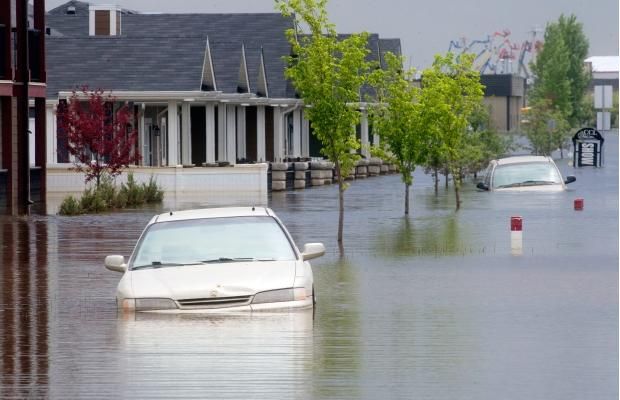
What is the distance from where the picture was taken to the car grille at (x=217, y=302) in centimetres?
1672

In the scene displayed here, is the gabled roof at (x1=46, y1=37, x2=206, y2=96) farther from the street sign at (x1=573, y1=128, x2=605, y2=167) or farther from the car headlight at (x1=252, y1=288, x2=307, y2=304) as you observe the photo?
the car headlight at (x1=252, y1=288, x2=307, y2=304)

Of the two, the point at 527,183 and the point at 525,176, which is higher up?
the point at 525,176

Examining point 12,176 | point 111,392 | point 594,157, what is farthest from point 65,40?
point 111,392

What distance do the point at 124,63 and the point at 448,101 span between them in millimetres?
16768

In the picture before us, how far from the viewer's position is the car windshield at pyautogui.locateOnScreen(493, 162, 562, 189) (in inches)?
1869

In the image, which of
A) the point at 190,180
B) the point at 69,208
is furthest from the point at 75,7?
the point at 69,208

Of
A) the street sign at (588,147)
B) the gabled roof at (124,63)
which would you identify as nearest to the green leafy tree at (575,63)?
the street sign at (588,147)

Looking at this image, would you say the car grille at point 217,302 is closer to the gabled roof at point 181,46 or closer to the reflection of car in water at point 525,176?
the reflection of car in water at point 525,176

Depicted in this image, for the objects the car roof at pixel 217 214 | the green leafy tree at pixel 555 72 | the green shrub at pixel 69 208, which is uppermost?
the green leafy tree at pixel 555 72

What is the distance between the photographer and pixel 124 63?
2269 inches

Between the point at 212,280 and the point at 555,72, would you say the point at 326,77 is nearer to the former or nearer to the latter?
the point at 212,280

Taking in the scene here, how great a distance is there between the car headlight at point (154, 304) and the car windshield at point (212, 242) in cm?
79

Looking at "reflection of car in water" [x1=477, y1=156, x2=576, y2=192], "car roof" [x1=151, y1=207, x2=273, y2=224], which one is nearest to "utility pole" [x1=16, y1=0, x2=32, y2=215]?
"reflection of car in water" [x1=477, y1=156, x2=576, y2=192]

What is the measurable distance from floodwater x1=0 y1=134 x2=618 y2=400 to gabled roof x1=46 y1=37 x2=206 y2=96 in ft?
78.9
